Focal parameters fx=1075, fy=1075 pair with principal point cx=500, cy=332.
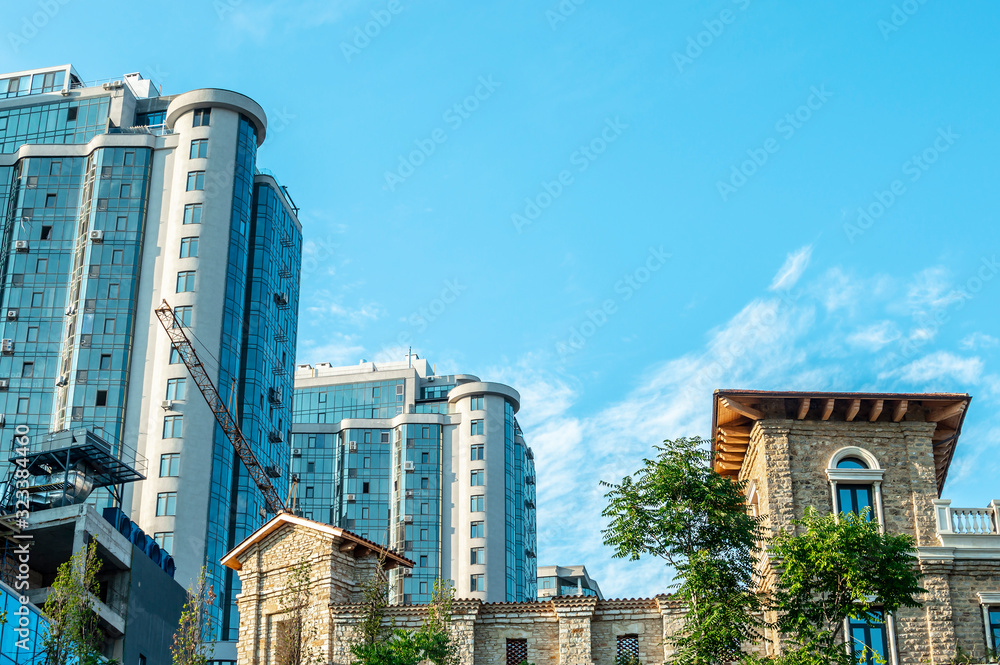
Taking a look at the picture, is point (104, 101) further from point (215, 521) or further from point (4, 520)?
point (4, 520)

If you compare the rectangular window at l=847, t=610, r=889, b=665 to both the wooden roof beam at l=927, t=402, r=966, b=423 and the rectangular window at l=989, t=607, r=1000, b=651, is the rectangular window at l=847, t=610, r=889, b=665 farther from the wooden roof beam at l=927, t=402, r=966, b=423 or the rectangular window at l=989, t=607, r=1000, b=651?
the wooden roof beam at l=927, t=402, r=966, b=423

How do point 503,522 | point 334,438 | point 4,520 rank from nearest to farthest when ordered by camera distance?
point 4,520, point 503,522, point 334,438

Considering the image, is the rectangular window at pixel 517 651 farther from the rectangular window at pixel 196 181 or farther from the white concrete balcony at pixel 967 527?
the rectangular window at pixel 196 181

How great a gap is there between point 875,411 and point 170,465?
189 feet

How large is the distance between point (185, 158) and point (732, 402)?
2538 inches

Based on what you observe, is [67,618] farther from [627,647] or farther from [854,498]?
[854,498]

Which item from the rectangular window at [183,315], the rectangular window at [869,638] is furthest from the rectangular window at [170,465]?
the rectangular window at [869,638]

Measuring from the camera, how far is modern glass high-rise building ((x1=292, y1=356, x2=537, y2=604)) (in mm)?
111625

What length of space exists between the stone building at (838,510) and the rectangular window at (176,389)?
48.5m

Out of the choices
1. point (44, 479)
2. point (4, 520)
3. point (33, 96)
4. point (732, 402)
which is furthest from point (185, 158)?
point (732, 402)

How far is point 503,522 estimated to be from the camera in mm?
113625

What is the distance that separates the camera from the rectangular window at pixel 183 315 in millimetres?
81188

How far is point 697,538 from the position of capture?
102 ft

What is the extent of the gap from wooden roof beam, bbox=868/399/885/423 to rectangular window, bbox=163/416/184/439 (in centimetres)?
5742
